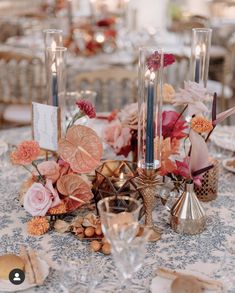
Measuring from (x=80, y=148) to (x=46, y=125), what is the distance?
0.80 feet

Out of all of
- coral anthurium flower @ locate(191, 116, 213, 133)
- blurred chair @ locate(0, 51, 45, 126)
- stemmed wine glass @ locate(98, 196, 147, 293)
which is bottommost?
blurred chair @ locate(0, 51, 45, 126)

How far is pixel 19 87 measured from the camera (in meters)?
3.34

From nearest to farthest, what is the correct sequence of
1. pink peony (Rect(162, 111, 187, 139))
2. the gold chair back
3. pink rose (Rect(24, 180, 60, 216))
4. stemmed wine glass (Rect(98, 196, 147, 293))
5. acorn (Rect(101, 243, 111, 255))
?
stemmed wine glass (Rect(98, 196, 147, 293)) < acorn (Rect(101, 243, 111, 255)) < pink rose (Rect(24, 180, 60, 216)) < pink peony (Rect(162, 111, 187, 139)) < the gold chair back

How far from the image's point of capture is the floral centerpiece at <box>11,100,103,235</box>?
1359 millimetres

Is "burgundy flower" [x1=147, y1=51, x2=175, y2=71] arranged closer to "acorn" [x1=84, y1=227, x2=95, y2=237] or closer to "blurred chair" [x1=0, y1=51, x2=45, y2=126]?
"acorn" [x1=84, y1=227, x2=95, y2=237]

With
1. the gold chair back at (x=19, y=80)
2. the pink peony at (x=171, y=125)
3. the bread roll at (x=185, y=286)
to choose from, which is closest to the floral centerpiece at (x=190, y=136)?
the pink peony at (x=171, y=125)

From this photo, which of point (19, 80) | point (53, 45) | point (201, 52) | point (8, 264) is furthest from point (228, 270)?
point (19, 80)

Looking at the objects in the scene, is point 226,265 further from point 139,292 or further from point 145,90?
point 145,90

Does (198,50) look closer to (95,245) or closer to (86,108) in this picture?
(86,108)

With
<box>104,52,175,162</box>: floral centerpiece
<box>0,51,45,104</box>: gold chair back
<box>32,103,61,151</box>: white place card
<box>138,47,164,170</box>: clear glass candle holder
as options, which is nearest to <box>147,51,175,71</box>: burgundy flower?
<box>138,47,164,170</box>: clear glass candle holder

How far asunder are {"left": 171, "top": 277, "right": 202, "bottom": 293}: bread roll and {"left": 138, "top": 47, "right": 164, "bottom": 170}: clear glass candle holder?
294 millimetres

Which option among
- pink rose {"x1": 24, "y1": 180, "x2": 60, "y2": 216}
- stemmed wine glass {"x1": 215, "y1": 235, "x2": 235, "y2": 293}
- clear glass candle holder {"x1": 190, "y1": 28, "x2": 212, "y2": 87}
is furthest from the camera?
clear glass candle holder {"x1": 190, "y1": 28, "x2": 212, "y2": 87}

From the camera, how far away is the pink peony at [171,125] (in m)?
1.52

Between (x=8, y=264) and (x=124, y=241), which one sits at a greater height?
(x=124, y=241)
